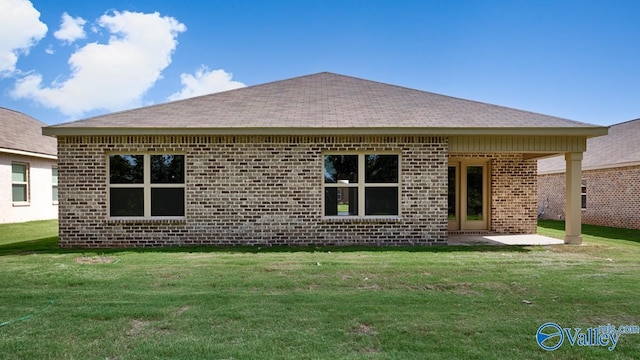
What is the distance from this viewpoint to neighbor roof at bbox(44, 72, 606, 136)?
366 inches

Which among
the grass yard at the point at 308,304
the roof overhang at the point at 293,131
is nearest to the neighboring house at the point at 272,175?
the roof overhang at the point at 293,131

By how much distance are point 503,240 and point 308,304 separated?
7.92 metres

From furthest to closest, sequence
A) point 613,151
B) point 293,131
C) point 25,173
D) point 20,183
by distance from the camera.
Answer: point 613,151 < point 25,173 < point 20,183 < point 293,131

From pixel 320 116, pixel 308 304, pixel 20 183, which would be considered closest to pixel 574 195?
pixel 320 116

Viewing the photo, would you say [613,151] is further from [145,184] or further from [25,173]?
[25,173]

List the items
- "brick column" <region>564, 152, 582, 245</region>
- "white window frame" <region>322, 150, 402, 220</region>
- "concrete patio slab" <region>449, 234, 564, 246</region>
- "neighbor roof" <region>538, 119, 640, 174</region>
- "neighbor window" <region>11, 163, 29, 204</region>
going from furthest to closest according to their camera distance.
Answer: "neighbor window" <region>11, 163, 29, 204</region>
"neighbor roof" <region>538, 119, 640, 174</region>
"concrete patio slab" <region>449, 234, 564, 246</region>
"brick column" <region>564, 152, 582, 245</region>
"white window frame" <region>322, 150, 402, 220</region>

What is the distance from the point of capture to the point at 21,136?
18.1 meters

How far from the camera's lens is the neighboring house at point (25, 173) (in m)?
16.2

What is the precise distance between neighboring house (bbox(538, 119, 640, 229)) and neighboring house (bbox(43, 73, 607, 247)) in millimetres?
8505

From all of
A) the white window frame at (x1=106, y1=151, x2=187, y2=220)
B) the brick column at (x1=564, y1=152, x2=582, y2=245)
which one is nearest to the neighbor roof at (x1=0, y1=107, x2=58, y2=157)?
Answer: the white window frame at (x1=106, y1=151, x2=187, y2=220)

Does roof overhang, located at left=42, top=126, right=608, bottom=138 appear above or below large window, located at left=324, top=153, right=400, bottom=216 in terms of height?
above

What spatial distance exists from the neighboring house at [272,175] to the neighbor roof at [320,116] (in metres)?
0.05

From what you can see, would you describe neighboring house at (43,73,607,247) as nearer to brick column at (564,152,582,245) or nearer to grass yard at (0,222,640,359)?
brick column at (564,152,582,245)

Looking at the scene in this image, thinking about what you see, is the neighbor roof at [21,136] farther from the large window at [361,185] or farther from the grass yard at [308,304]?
the large window at [361,185]
